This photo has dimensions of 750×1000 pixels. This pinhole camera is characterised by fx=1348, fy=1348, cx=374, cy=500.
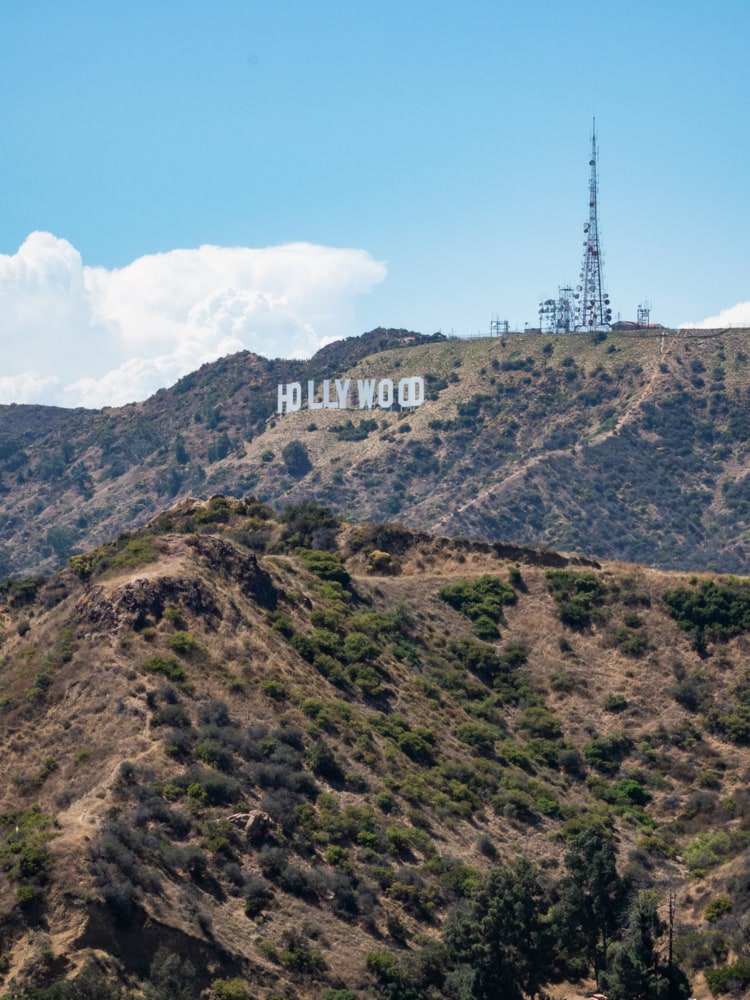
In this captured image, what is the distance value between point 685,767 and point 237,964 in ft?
120

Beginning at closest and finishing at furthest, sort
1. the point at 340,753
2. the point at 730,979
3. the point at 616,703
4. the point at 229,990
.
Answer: the point at 229,990 < the point at 730,979 < the point at 340,753 < the point at 616,703

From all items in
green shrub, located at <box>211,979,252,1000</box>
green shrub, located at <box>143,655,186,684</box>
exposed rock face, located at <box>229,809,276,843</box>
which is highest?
green shrub, located at <box>143,655,186,684</box>

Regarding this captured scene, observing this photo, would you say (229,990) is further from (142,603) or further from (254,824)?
(142,603)

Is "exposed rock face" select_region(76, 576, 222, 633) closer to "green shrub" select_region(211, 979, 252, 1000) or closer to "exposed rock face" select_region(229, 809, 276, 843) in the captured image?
"exposed rock face" select_region(229, 809, 276, 843)

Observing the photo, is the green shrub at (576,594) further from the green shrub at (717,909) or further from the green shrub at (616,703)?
the green shrub at (717,909)

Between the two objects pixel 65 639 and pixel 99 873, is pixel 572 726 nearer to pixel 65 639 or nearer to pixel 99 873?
pixel 65 639

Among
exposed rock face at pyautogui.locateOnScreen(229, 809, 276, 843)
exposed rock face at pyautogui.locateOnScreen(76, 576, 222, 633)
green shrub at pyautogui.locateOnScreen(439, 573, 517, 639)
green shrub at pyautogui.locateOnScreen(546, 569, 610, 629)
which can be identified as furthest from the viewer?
green shrub at pyautogui.locateOnScreen(439, 573, 517, 639)

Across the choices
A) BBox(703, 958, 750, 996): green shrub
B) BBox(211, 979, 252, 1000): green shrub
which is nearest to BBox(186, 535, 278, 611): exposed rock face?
BBox(211, 979, 252, 1000): green shrub

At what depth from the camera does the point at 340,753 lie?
67.4m

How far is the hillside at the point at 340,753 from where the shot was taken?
51.0 metres

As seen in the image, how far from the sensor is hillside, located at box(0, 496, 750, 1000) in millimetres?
50969

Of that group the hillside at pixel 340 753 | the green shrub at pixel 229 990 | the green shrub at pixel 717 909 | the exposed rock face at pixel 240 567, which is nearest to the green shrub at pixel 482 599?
the hillside at pixel 340 753

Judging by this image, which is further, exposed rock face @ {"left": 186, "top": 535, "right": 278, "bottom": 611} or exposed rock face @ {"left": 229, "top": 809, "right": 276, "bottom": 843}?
exposed rock face @ {"left": 186, "top": 535, "right": 278, "bottom": 611}

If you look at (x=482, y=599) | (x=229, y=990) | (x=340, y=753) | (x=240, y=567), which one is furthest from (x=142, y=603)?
(x=482, y=599)
